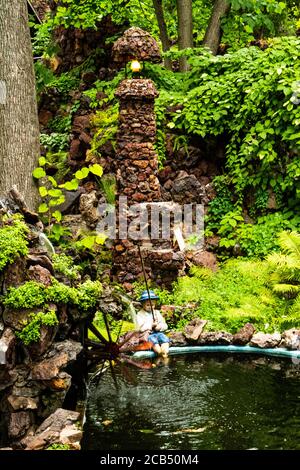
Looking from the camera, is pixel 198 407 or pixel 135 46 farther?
pixel 135 46

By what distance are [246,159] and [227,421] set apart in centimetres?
738

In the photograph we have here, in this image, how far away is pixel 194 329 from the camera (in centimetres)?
848

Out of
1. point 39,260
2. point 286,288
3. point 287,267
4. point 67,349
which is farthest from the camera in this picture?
point 287,267

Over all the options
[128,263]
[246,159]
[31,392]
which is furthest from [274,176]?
[31,392]

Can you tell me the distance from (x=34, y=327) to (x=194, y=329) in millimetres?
3743

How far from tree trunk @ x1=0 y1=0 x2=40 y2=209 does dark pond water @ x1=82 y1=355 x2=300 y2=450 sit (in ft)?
13.5

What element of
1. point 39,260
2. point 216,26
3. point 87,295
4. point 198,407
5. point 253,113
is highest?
point 216,26

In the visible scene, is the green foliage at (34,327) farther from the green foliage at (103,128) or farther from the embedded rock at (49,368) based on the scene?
the green foliage at (103,128)

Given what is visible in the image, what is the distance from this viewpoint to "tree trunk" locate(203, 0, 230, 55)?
14.0 meters
